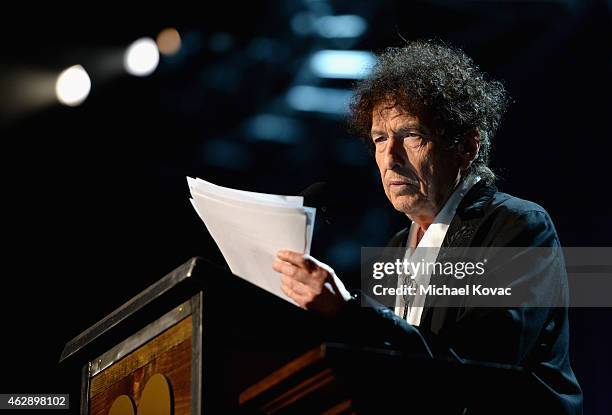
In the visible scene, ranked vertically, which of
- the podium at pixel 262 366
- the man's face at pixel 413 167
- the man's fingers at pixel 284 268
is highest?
the man's face at pixel 413 167

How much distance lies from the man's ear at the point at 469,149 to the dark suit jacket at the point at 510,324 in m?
0.39

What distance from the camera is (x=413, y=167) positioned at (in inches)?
92.4

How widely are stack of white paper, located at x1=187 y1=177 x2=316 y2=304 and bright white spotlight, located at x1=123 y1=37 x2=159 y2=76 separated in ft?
8.45

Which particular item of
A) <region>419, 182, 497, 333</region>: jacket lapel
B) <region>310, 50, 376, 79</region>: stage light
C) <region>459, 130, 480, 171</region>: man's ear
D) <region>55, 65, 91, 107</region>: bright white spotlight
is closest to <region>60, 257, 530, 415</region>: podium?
<region>419, 182, 497, 333</region>: jacket lapel

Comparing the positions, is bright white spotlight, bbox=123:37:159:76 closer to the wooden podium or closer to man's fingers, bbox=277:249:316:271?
the wooden podium

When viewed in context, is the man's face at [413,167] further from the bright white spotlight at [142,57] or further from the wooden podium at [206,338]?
the bright white spotlight at [142,57]

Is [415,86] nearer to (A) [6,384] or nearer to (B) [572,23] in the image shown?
(B) [572,23]

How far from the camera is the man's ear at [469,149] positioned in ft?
8.13

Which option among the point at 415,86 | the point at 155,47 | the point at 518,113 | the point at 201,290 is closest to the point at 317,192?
the point at 201,290

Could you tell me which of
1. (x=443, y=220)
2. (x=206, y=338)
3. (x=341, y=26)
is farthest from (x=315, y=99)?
(x=206, y=338)

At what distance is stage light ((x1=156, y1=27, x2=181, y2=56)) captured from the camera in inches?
163

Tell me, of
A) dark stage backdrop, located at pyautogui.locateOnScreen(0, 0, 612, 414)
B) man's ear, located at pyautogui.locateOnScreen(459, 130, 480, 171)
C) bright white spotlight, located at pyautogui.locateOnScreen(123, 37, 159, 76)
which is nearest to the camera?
man's ear, located at pyautogui.locateOnScreen(459, 130, 480, 171)

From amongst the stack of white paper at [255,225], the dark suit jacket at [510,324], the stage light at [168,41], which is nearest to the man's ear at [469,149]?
the dark suit jacket at [510,324]

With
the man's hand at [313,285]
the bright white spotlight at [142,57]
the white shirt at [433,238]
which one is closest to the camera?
the man's hand at [313,285]
